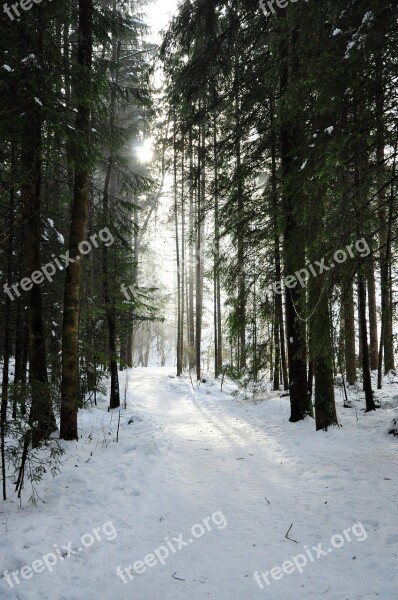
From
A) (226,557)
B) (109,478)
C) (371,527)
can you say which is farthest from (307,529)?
(109,478)

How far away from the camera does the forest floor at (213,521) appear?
3.17 m

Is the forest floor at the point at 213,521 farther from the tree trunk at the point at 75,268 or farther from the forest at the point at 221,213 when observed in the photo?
the tree trunk at the point at 75,268

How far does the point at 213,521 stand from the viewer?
4312mm

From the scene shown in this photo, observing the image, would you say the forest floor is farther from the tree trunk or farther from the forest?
the tree trunk

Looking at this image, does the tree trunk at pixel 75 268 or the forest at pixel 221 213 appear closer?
the forest at pixel 221 213

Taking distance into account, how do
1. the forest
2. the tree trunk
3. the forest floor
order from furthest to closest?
the tree trunk < the forest < the forest floor

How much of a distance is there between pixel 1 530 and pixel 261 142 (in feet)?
Result: 30.9

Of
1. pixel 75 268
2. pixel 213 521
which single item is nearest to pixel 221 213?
pixel 75 268

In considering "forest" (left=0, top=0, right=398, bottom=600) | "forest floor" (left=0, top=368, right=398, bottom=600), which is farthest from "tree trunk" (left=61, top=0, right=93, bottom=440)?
"forest floor" (left=0, top=368, right=398, bottom=600)

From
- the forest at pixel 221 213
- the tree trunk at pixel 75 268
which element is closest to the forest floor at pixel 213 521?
the forest at pixel 221 213

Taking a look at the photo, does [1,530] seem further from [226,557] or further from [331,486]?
[331,486]

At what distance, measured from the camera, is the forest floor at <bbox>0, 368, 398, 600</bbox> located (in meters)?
3.17

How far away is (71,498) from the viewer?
461cm

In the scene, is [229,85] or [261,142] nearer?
[229,85]
